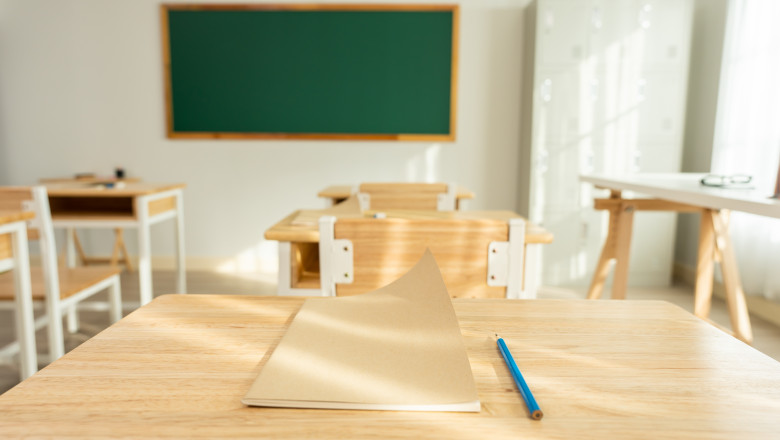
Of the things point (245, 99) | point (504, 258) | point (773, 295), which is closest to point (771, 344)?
point (773, 295)

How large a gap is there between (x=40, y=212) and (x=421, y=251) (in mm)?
1767

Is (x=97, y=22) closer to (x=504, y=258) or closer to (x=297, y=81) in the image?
(x=297, y=81)

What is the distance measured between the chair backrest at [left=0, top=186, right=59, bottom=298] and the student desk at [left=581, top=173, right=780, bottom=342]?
7.68 ft

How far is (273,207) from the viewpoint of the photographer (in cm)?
430

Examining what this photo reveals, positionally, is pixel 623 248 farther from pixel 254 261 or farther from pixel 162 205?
pixel 254 261

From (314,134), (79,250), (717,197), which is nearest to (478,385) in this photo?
(717,197)

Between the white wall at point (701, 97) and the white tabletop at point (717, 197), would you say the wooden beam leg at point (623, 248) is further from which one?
the white wall at point (701, 97)

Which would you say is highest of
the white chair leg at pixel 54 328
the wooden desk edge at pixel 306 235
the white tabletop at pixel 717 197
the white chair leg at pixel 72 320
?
the white tabletop at pixel 717 197

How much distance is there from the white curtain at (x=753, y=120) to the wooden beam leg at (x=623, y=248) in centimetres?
114

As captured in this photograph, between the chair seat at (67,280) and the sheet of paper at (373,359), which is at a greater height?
the sheet of paper at (373,359)

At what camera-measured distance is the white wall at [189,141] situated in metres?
4.12

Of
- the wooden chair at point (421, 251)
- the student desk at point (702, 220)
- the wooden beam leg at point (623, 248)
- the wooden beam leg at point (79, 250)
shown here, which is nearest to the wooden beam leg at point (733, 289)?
the student desk at point (702, 220)

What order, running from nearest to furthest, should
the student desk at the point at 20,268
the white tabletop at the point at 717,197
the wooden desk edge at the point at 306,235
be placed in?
the white tabletop at the point at 717,197, the wooden desk edge at the point at 306,235, the student desk at the point at 20,268

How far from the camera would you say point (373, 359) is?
0.53 meters
